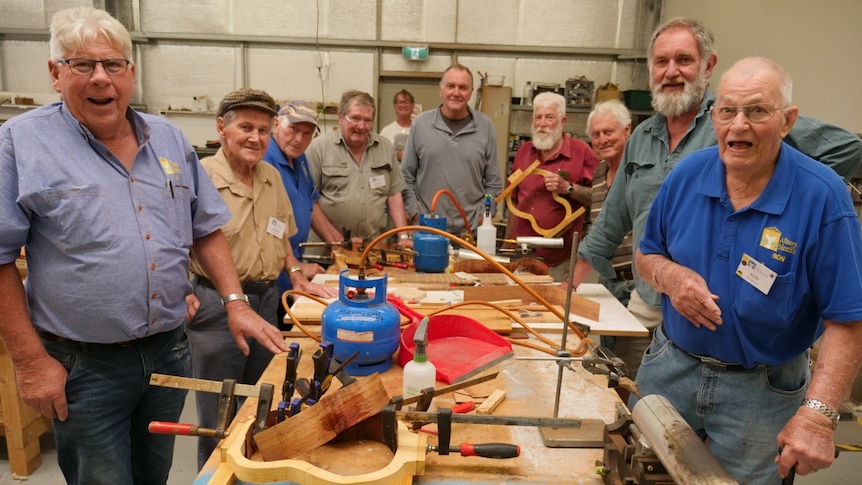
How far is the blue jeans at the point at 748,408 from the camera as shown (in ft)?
4.37

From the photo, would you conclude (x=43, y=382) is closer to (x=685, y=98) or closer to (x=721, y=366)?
(x=721, y=366)

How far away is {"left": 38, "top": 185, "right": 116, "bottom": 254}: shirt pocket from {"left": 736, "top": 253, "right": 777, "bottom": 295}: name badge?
152 cm

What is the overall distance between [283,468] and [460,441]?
1.27 ft

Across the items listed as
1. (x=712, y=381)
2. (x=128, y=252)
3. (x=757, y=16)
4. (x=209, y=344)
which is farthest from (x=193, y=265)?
(x=757, y=16)

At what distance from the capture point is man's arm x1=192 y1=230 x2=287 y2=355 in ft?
5.23

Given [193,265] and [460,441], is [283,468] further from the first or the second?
[193,265]

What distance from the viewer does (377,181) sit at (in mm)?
3209

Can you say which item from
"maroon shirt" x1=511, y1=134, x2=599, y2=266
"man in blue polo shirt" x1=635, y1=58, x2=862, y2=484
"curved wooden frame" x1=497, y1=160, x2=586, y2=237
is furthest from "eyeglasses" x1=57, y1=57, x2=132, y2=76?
"maroon shirt" x1=511, y1=134, x2=599, y2=266

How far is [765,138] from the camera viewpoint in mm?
1258

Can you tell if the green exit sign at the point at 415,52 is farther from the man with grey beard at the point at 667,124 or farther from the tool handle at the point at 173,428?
the tool handle at the point at 173,428

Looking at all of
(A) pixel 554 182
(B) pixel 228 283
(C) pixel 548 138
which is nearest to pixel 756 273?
(B) pixel 228 283

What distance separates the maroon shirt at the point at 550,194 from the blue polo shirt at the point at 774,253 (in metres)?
1.78

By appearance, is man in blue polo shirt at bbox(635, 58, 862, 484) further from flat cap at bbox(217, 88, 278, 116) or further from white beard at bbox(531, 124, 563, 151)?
white beard at bbox(531, 124, 563, 151)

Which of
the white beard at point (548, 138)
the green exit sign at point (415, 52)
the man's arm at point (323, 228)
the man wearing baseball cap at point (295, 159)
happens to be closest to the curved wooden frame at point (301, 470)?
the man wearing baseball cap at point (295, 159)
